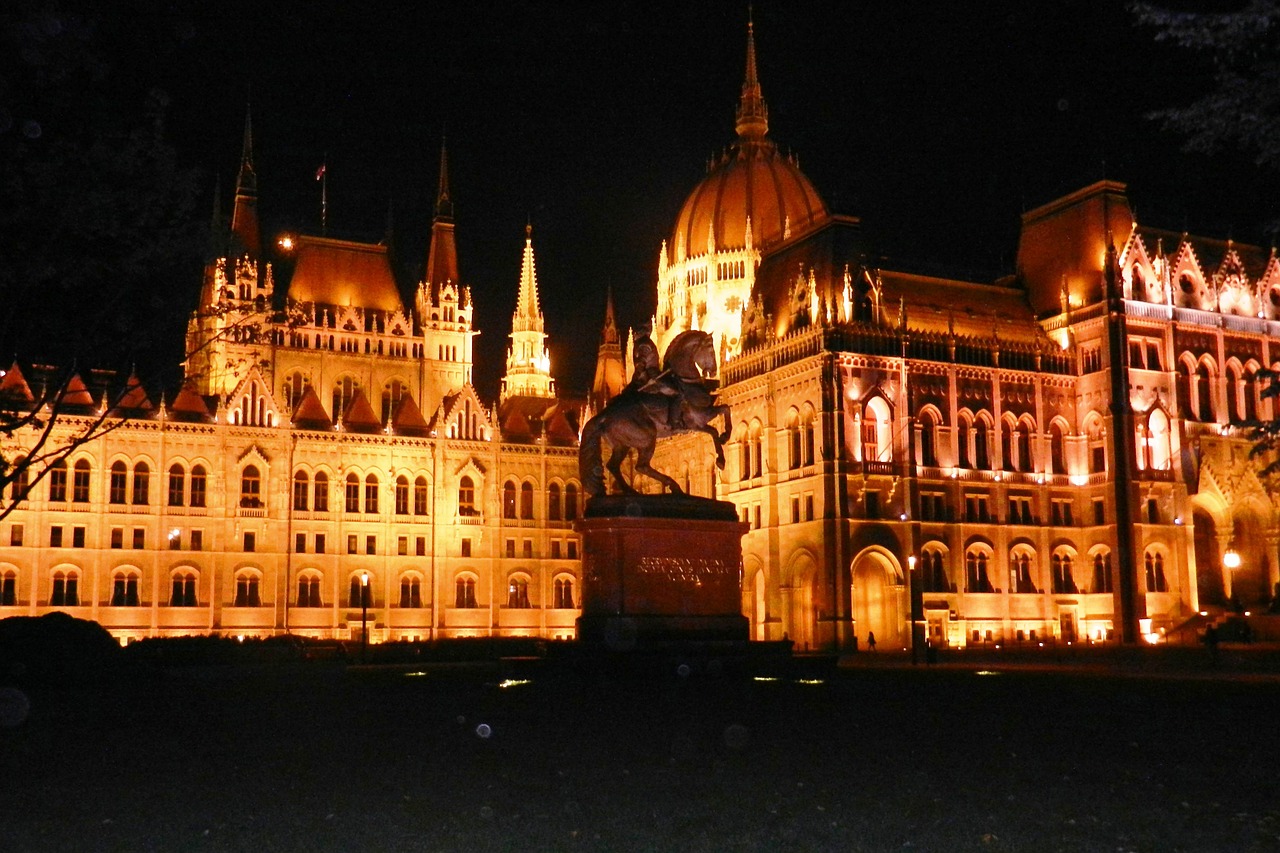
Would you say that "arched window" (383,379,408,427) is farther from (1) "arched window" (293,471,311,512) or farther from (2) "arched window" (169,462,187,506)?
(2) "arched window" (169,462,187,506)

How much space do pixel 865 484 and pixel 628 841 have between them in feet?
205

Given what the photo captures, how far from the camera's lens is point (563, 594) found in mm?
96875

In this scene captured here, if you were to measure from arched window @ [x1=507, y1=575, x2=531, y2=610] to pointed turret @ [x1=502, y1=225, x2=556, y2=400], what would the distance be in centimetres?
3265

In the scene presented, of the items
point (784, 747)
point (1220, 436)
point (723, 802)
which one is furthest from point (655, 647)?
point (1220, 436)

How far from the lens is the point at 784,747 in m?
18.4

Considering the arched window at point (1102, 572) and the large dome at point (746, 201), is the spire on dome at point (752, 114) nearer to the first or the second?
the large dome at point (746, 201)

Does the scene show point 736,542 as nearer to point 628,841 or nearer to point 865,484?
point 628,841

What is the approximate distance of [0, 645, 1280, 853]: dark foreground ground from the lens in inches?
511

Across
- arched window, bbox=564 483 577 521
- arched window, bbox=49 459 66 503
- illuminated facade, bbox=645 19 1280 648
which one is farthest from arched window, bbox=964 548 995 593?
arched window, bbox=49 459 66 503

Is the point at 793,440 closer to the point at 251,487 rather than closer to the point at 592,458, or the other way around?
the point at 251,487

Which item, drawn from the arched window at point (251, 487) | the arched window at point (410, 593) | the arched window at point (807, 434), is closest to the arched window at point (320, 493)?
the arched window at point (251, 487)

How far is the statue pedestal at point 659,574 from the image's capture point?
30859mm

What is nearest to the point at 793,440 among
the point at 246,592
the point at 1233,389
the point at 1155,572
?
the point at 1155,572

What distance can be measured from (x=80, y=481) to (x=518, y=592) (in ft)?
97.2
